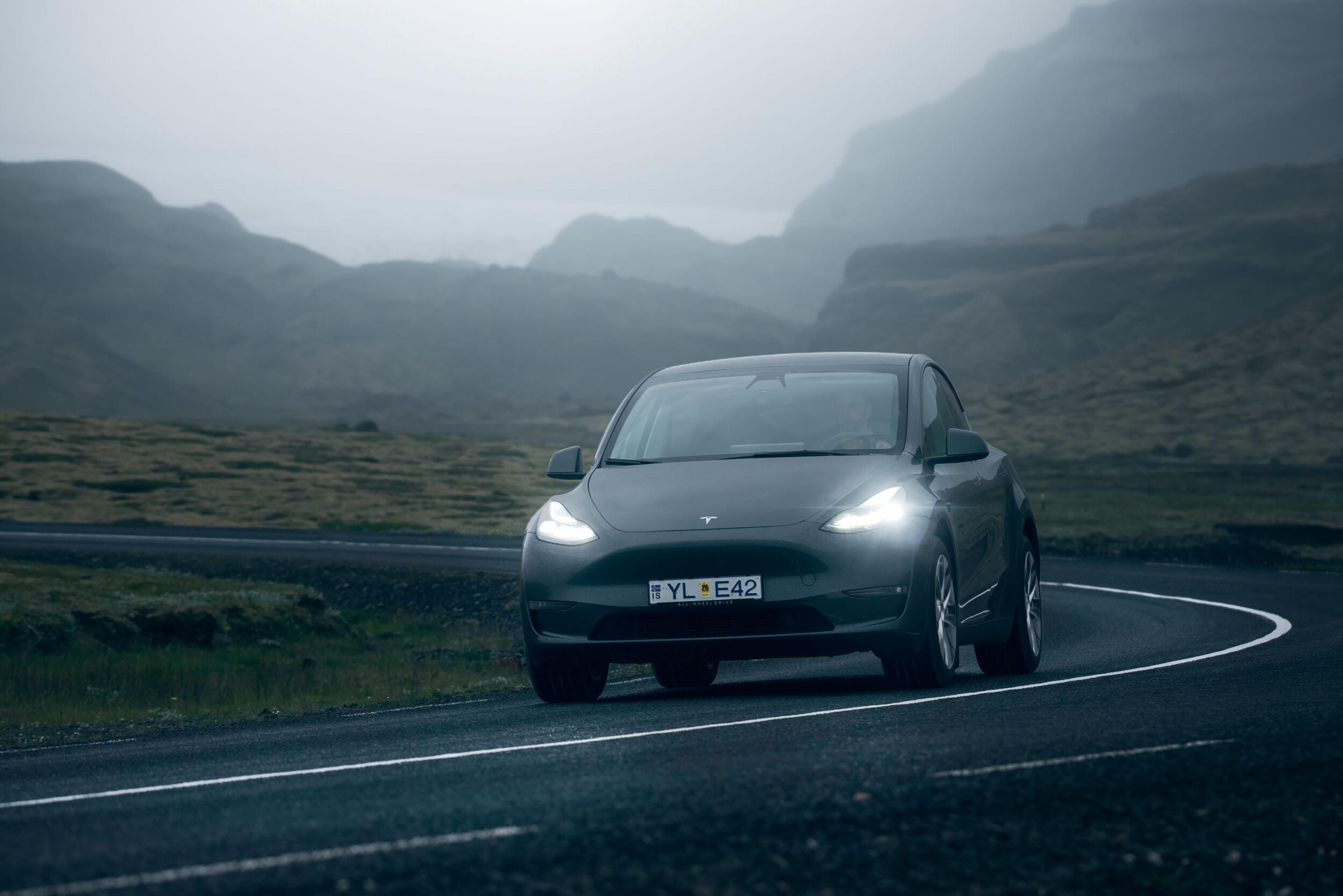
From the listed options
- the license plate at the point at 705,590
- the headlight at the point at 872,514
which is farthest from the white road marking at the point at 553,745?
the headlight at the point at 872,514

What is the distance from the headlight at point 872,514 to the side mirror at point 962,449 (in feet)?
2.19

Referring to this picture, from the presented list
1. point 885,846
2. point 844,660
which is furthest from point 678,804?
point 844,660

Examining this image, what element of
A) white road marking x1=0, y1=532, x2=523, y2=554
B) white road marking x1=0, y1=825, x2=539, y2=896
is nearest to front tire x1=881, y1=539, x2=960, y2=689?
white road marking x1=0, y1=825, x2=539, y2=896

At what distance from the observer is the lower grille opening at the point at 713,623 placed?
8.32 metres

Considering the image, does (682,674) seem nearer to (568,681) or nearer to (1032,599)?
(568,681)

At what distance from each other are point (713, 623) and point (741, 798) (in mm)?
3350

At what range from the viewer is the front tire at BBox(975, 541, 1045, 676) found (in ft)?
34.1

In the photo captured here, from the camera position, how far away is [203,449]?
6681cm

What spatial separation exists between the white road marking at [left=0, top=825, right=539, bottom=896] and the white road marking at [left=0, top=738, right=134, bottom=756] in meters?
4.85

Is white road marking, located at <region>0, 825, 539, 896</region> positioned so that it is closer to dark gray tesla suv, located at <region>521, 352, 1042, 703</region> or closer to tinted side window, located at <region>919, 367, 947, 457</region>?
dark gray tesla suv, located at <region>521, 352, 1042, 703</region>

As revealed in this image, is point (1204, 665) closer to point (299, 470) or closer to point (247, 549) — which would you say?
point (247, 549)

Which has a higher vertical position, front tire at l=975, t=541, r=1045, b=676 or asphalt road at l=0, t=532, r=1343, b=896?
asphalt road at l=0, t=532, r=1343, b=896

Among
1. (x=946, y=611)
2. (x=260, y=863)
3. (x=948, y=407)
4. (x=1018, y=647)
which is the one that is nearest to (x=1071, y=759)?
(x=260, y=863)

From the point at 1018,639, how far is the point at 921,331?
605ft
